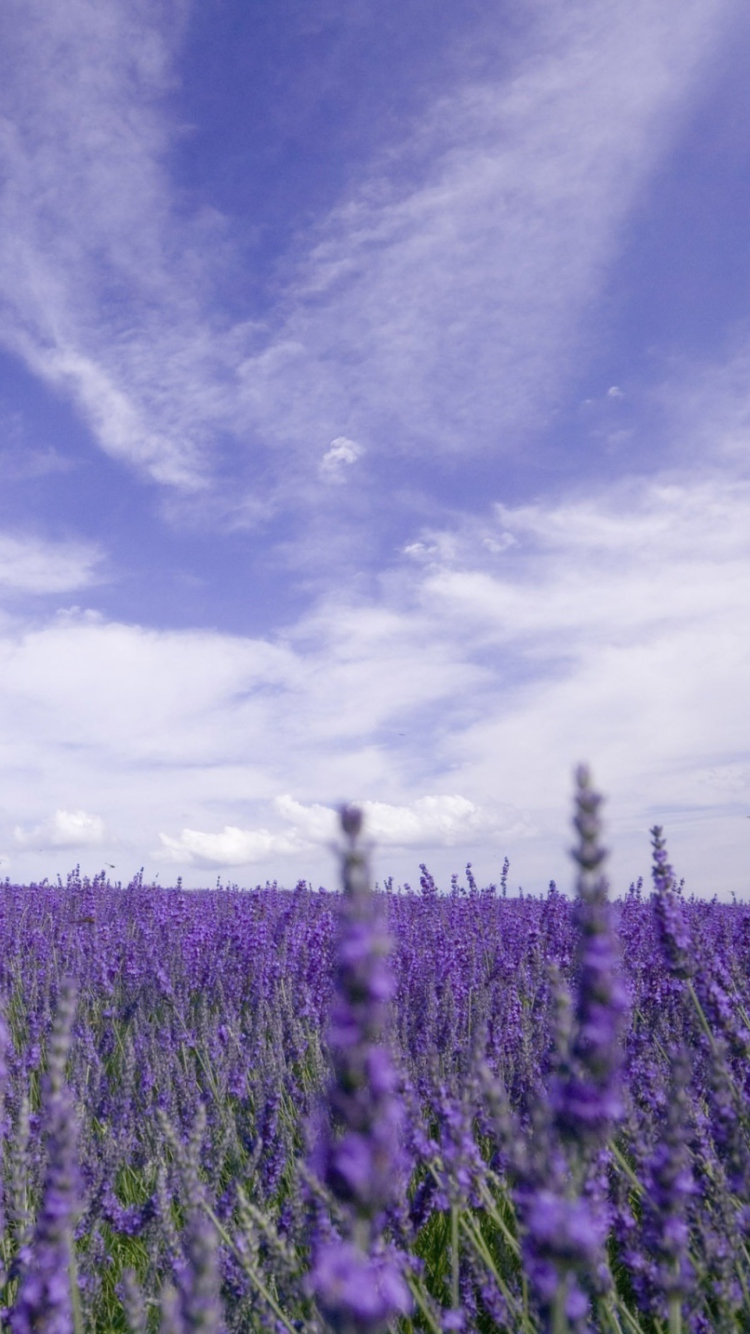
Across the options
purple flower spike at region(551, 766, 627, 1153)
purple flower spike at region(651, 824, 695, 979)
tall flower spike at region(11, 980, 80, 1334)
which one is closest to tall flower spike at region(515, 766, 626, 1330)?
purple flower spike at region(551, 766, 627, 1153)

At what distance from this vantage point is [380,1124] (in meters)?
0.87

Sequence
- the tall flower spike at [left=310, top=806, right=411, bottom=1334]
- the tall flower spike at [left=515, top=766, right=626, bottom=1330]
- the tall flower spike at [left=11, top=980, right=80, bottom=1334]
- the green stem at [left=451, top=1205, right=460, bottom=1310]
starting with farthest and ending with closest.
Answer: the green stem at [left=451, top=1205, right=460, bottom=1310], the tall flower spike at [left=11, top=980, right=80, bottom=1334], the tall flower spike at [left=515, top=766, right=626, bottom=1330], the tall flower spike at [left=310, top=806, right=411, bottom=1334]

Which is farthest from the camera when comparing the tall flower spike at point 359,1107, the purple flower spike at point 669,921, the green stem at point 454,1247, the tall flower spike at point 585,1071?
the purple flower spike at point 669,921

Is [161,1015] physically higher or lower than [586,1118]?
lower

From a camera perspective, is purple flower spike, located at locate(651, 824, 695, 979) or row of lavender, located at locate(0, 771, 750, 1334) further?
purple flower spike, located at locate(651, 824, 695, 979)

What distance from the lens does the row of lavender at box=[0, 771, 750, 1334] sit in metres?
1.06

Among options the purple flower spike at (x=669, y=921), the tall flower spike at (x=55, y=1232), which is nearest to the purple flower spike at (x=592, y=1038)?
the tall flower spike at (x=55, y=1232)

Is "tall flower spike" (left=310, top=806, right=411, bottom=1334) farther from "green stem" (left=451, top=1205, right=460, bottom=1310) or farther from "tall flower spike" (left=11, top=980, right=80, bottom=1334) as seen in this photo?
"green stem" (left=451, top=1205, right=460, bottom=1310)

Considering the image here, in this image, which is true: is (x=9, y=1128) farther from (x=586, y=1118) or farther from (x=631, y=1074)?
(x=586, y=1118)

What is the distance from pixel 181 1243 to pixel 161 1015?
417 centimetres

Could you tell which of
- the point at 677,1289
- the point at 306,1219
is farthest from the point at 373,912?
the point at 306,1219

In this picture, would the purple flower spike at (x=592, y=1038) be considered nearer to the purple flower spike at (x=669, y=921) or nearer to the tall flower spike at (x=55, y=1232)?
the tall flower spike at (x=55, y=1232)

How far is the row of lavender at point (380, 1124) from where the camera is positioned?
1.06 m

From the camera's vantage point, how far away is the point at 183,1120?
4012mm
